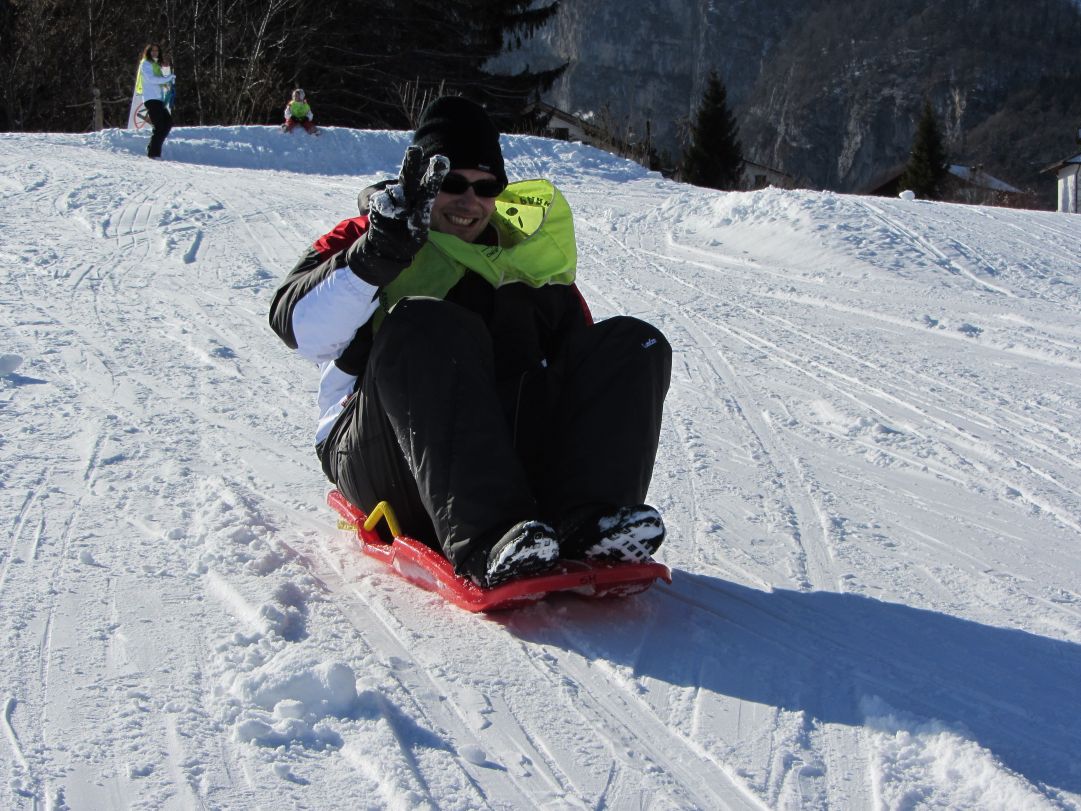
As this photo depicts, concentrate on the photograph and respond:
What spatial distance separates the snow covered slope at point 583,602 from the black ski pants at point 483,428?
0.22 metres

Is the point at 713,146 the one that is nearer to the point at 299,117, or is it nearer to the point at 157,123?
the point at 299,117

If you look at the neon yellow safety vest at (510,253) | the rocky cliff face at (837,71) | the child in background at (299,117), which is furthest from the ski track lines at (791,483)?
the rocky cliff face at (837,71)

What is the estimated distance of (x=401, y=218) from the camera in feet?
7.75

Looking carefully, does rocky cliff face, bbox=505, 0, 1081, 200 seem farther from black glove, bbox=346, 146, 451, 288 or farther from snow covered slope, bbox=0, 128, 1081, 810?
black glove, bbox=346, 146, 451, 288

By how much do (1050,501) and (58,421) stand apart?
307 cm

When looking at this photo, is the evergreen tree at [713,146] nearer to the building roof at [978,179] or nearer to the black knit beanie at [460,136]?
the building roof at [978,179]

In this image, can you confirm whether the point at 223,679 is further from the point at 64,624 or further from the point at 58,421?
the point at 58,421

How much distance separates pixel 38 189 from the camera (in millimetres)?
7844

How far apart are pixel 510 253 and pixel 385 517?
28.3 inches

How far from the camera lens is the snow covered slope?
1767 millimetres

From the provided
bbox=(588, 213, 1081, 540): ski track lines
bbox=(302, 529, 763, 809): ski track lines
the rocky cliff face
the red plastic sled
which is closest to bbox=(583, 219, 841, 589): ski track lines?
bbox=(588, 213, 1081, 540): ski track lines

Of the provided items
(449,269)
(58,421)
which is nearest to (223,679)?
(449,269)

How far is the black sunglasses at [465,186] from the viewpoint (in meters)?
2.79

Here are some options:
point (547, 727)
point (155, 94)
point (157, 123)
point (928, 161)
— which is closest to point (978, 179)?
point (928, 161)
